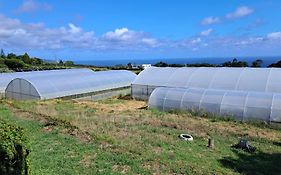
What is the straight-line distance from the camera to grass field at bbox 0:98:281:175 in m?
8.00

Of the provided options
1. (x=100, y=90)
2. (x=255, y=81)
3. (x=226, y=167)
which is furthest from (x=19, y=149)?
(x=100, y=90)

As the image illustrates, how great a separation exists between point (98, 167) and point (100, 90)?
19.6 meters

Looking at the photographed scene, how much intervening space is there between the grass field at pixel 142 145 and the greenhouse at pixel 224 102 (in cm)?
94

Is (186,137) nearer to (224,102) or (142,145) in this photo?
(142,145)

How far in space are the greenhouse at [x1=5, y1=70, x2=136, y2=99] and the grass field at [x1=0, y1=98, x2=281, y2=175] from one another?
646 centimetres

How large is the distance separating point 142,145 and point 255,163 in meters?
3.87

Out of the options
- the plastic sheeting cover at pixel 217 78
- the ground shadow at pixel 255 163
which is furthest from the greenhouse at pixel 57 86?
the ground shadow at pixel 255 163

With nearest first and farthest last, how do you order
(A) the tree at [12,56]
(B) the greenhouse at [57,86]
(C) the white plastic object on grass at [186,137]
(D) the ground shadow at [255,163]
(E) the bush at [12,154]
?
(E) the bush at [12,154]
(D) the ground shadow at [255,163]
(C) the white plastic object on grass at [186,137]
(B) the greenhouse at [57,86]
(A) the tree at [12,56]

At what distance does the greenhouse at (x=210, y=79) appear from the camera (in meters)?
21.1

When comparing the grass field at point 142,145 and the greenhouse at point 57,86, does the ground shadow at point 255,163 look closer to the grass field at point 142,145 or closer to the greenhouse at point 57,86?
the grass field at point 142,145

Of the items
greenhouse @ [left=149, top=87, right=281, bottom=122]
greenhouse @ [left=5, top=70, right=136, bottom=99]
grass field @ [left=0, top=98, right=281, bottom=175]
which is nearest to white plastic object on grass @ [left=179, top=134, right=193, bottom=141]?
grass field @ [left=0, top=98, right=281, bottom=175]

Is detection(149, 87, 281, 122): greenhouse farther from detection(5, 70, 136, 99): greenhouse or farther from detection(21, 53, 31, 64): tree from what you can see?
detection(21, 53, 31, 64): tree

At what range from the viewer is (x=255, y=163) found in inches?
384

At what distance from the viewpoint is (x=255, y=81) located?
70.7ft
